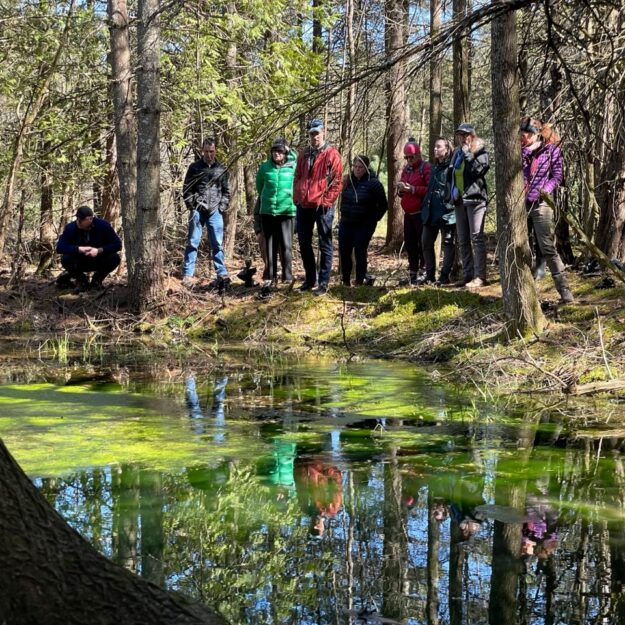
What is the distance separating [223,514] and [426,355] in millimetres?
5366

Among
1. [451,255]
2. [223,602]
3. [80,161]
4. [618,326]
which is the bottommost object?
[223,602]

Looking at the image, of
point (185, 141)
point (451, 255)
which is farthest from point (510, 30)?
point (185, 141)

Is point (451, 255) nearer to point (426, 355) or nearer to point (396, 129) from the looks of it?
point (426, 355)

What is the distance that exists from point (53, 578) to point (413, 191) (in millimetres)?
9097

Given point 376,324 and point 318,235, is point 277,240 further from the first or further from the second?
point 376,324

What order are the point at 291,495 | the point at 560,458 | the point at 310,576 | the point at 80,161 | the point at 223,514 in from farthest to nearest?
the point at 80,161 → the point at 560,458 → the point at 291,495 → the point at 223,514 → the point at 310,576

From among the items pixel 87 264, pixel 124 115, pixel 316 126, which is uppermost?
pixel 124 115

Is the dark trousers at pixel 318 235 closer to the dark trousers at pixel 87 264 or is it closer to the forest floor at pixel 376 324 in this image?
the forest floor at pixel 376 324

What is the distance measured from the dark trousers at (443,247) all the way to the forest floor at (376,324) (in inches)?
14.4

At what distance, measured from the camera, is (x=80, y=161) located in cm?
1338

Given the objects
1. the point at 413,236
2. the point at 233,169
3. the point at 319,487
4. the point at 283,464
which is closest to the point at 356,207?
the point at 413,236

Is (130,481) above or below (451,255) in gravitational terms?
below

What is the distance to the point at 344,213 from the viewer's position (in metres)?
11.2

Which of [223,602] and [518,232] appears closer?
[223,602]
